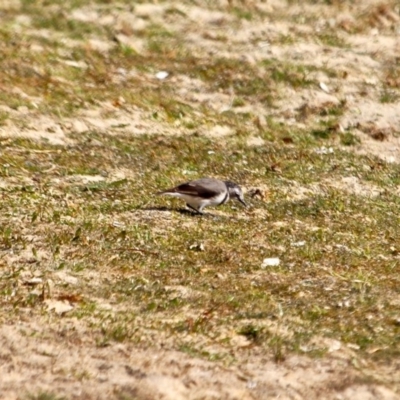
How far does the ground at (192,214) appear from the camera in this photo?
8.25 metres

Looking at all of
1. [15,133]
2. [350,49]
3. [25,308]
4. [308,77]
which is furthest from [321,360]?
[350,49]

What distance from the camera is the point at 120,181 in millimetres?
13719

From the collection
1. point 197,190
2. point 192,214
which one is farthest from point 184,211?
point 197,190

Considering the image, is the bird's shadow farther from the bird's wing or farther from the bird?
the bird's wing

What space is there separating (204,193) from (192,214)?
37 centimetres

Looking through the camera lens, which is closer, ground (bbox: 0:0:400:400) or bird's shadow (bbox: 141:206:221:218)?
ground (bbox: 0:0:400:400)

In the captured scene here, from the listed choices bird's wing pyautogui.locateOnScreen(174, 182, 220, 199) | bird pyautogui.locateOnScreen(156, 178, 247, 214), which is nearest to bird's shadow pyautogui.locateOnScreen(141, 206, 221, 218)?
bird pyautogui.locateOnScreen(156, 178, 247, 214)

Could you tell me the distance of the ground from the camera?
8.25 meters

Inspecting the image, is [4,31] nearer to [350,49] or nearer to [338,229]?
[350,49]

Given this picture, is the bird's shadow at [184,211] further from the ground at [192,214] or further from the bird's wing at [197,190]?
the bird's wing at [197,190]

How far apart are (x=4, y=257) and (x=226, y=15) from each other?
13053 mm

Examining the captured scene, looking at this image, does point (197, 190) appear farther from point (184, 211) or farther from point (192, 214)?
point (184, 211)

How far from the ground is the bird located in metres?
0.21

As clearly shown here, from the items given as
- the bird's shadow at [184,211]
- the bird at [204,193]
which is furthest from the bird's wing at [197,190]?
the bird's shadow at [184,211]
